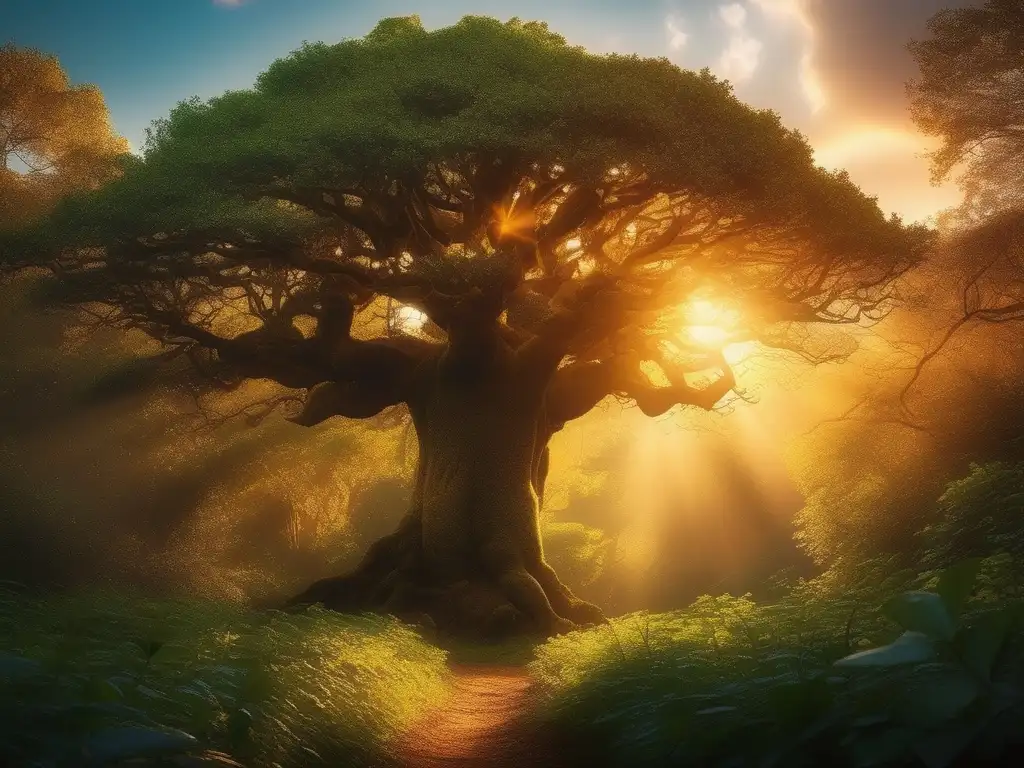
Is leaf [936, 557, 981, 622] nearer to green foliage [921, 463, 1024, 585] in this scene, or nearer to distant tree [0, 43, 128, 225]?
green foliage [921, 463, 1024, 585]

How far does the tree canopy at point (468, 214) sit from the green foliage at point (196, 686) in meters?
8.07

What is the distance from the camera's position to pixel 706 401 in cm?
2048

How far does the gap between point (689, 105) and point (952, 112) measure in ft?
20.8

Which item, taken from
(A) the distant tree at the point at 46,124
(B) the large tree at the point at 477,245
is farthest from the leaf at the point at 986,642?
(A) the distant tree at the point at 46,124

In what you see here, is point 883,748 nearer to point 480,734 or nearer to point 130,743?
point 130,743

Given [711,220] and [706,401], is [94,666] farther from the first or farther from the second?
[706,401]

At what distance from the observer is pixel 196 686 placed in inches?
175

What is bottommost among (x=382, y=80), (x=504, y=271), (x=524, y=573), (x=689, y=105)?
(x=524, y=573)

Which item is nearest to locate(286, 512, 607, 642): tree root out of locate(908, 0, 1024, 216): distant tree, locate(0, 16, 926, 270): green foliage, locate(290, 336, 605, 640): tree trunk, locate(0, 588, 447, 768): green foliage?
locate(290, 336, 605, 640): tree trunk

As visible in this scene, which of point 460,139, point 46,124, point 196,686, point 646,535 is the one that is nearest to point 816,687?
point 196,686

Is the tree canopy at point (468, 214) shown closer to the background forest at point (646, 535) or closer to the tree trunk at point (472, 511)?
the tree trunk at point (472, 511)

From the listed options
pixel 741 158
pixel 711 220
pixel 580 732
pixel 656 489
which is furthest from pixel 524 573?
pixel 656 489

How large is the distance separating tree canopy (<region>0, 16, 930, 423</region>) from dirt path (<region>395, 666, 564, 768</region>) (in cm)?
715

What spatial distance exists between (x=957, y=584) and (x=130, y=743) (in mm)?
2010
